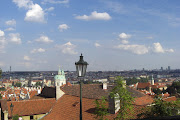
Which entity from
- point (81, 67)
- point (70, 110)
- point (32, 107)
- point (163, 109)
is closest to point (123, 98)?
point (163, 109)

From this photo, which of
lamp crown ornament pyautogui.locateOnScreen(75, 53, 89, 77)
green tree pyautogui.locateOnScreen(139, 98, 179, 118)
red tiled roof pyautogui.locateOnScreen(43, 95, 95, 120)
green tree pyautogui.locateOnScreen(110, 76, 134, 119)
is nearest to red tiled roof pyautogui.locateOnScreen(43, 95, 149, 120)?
red tiled roof pyautogui.locateOnScreen(43, 95, 95, 120)

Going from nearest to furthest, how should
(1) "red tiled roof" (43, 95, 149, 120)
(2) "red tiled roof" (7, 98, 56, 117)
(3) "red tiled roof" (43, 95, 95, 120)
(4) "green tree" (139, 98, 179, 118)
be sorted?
(4) "green tree" (139, 98, 179, 118)
(1) "red tiled roof" (43, 95, 149, 120)
(3) "red tiled roof" (43, 95, 95, 120)
(2) "red tiled roof" (7, 98, 56, 117)

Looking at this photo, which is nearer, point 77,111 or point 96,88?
point 77,111

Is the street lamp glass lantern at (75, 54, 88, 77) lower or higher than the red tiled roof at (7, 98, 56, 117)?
higher

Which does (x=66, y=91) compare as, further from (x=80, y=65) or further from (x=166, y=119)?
(x=166, y=119)

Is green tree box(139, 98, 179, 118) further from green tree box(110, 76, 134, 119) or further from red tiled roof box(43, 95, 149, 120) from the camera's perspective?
red tiled roof box(43, 95, 149, 120)

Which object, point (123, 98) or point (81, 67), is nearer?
point (81, 67)

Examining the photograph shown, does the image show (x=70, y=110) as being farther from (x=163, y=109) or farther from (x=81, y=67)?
(x=81, y=67)

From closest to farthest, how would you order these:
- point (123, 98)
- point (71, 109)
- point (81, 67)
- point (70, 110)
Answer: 1. point (81, 67)
2. point (123, 98)
3. point (70, 110)
4. point (71, 109)

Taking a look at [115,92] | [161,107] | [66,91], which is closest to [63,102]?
[66,91]

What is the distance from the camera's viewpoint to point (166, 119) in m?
6.30

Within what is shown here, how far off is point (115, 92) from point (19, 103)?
22.6 m

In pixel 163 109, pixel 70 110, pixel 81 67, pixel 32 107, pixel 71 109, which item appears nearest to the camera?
pixel 81 67

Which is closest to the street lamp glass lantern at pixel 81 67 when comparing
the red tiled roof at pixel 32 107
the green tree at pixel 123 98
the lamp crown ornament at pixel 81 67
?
the lamp crown ornament at pixel 81 67
